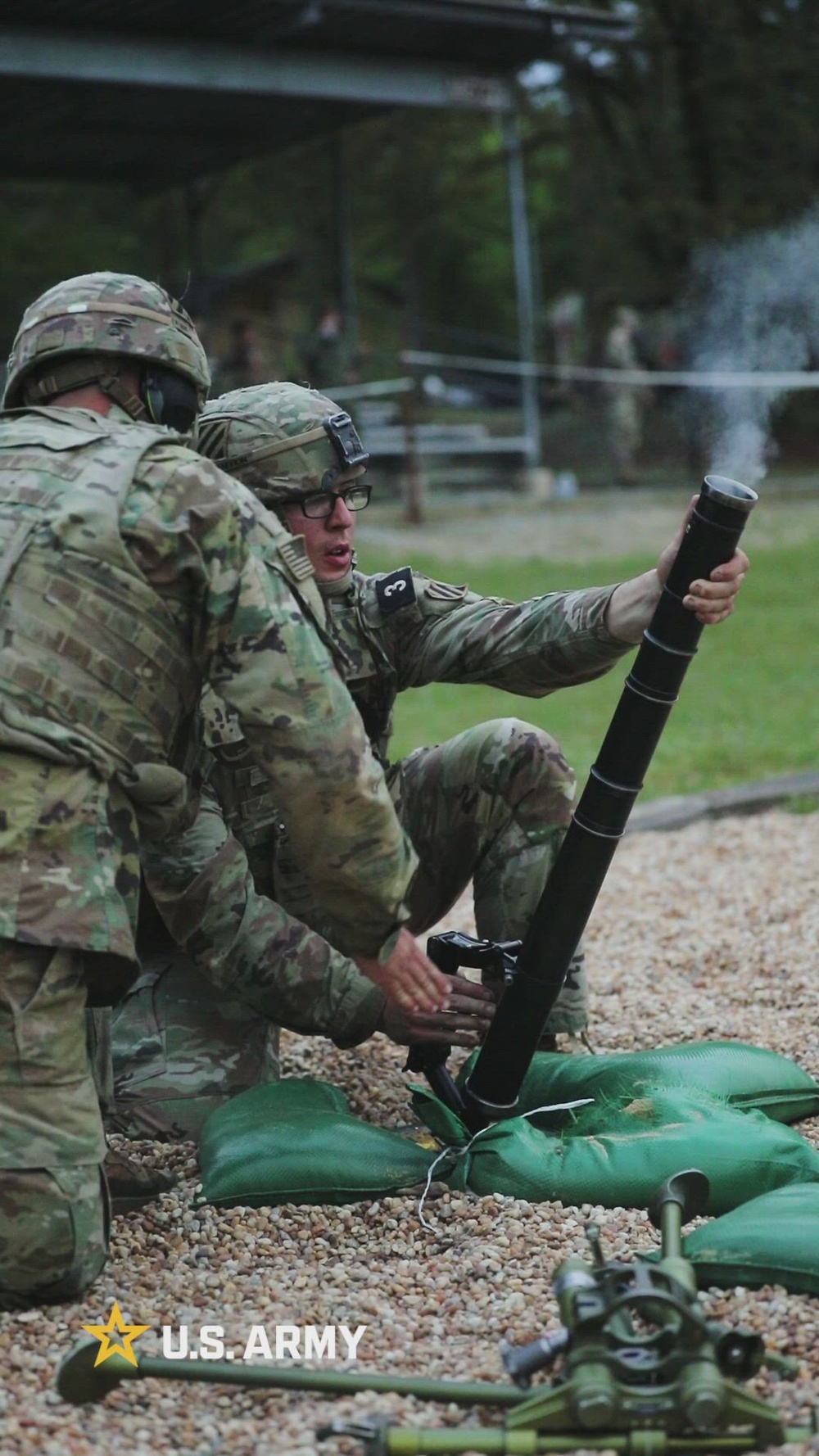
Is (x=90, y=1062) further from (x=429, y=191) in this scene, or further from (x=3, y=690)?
(x=429, y=191)

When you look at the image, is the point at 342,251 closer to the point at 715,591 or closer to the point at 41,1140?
the point at 715,591

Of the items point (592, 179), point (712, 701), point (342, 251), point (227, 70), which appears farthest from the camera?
point (592, 179)

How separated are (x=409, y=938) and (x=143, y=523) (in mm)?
946

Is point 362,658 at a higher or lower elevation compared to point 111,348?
lower

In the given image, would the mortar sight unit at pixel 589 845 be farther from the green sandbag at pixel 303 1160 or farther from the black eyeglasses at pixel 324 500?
the black eyeglasses at pixel 324 500

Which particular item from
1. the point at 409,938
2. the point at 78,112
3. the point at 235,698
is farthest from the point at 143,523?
the point at 78,112

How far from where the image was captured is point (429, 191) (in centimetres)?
3084

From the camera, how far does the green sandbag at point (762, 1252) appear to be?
3316mm

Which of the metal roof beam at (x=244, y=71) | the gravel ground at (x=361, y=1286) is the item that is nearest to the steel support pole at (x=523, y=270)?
the metal roof beam at (x=244, y=71)

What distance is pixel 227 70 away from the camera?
14.0 metres

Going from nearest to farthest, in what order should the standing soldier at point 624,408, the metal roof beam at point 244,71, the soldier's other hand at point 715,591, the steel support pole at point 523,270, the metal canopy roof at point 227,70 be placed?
the soldier's other hand at point 715,591 < the metal roof beam at point 244,71 < the metal canopy roof at point 227,70 < the steel support pole at point 523,270 < the standing soldier at point 624,408

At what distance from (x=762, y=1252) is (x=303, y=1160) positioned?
104 cm

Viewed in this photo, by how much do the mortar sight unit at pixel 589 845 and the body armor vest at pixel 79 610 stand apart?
1.00 m

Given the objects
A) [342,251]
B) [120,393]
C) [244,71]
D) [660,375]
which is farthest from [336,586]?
[660,375]
